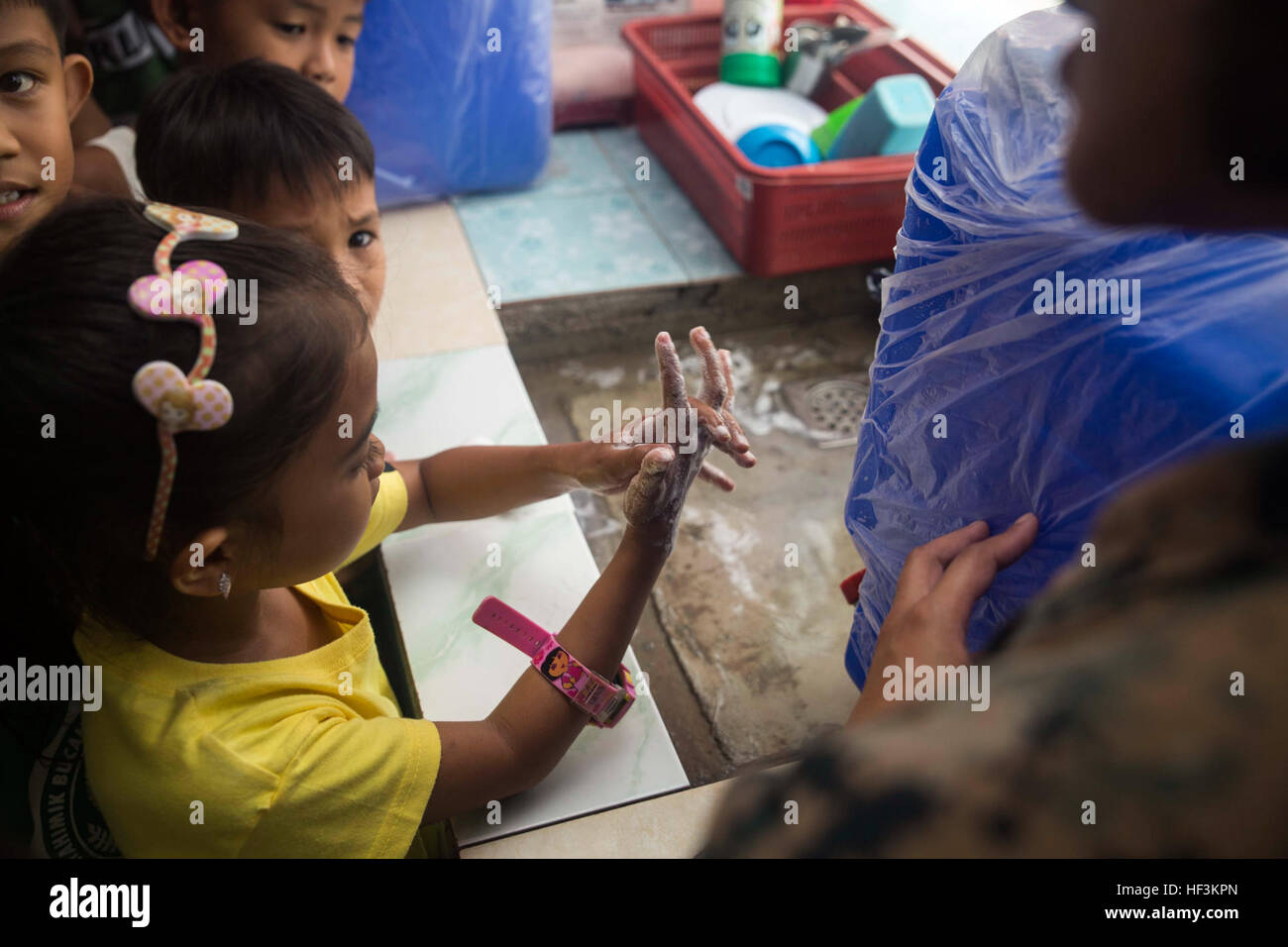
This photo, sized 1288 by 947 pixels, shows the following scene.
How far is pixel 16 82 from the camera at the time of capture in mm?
1148

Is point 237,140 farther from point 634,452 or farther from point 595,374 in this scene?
point 595,374

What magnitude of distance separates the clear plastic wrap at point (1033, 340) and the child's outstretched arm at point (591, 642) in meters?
0.21

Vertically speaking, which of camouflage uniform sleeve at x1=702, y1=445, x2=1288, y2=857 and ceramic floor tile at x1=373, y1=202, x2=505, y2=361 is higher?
camouflage uniform sleeve at x1=702, y1=445, x2=1288, y2=857

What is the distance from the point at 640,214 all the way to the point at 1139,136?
1822 millimetres

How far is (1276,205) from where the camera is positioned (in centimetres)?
36

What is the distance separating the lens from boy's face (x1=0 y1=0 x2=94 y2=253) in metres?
1.13

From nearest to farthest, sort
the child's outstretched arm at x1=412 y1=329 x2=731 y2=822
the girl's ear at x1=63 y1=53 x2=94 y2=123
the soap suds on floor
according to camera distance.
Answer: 1. the child's outstretched arm at x1=412 y1=329 x2=731 y2=822
2. the girl's ear at x1=63 y1=53 x2=94 y2=123
3. the soap suds on floor

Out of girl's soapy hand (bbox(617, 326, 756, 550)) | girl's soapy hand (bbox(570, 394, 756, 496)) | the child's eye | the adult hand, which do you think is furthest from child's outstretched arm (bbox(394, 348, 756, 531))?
the child's eye

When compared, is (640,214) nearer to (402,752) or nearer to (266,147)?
(266,147)

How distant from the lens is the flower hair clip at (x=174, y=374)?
0.62 metres

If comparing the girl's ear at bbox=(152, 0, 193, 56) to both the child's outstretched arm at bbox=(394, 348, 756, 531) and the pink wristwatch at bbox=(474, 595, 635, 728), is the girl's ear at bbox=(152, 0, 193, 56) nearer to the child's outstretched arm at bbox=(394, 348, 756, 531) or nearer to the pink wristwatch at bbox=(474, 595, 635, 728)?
the child's outstretched arm at bbox=(394, 348, 756, 531)

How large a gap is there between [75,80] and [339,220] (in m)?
0.47

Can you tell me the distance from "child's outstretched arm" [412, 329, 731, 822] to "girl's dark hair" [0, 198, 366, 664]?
0.85 feet
